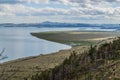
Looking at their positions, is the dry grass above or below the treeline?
below

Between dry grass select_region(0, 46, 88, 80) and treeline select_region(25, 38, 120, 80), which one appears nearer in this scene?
treeline select_region(25, 38, 120, 80)

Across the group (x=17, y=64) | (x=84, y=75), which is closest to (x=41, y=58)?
(x=17, y=64)

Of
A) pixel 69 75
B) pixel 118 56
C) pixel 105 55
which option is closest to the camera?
pixel 69 75

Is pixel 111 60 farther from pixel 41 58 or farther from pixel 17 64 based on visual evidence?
pixel 41 58

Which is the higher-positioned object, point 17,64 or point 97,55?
point 97,55

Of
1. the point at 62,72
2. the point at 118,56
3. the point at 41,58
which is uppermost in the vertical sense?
the point at 118,56

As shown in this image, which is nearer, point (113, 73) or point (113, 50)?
point (113, 73)

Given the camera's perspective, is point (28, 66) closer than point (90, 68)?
No

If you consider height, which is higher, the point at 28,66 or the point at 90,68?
the point at 90,68

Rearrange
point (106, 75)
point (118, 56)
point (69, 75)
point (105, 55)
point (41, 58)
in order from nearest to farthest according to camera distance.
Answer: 1. point (106, 75)
2. point (69, 75)
3. point (118, 56)
4. point (105, 55)
5. point (41, 58)

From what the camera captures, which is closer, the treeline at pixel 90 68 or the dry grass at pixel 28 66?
the treeline at pixel 90 68

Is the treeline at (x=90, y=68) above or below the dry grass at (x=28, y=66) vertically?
above
